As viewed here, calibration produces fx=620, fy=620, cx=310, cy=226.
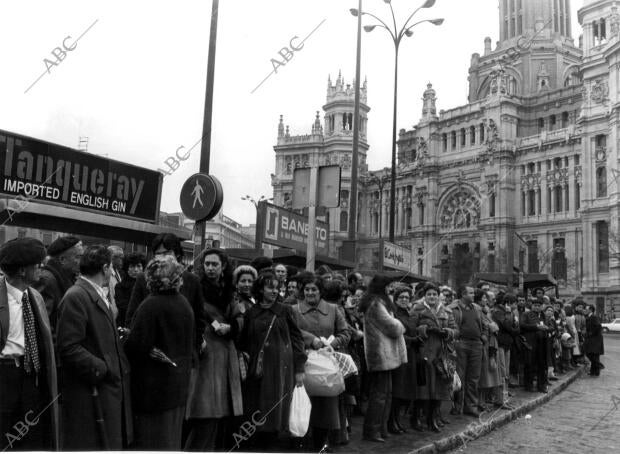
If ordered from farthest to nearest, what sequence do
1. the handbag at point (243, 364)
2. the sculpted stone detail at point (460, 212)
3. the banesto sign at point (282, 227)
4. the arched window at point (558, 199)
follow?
the sculpted stone detail at point (460, 212) → the arched window at point (558, 199) → the banesto sign at point (282, 227) → the handbag at point (243, 364)

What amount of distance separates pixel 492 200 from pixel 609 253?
16.8m

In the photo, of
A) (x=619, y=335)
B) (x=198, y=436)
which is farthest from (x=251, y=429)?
(x=619, y=335)

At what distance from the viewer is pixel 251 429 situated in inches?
225

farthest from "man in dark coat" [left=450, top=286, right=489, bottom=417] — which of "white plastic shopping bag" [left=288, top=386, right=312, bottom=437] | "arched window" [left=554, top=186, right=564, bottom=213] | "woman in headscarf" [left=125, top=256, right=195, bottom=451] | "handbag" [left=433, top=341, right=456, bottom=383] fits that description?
"arched window" [left=554, top=186, right=564, bottom=213]

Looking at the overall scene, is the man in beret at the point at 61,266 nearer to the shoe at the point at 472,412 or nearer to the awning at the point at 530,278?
the shoe at the point at 472,412

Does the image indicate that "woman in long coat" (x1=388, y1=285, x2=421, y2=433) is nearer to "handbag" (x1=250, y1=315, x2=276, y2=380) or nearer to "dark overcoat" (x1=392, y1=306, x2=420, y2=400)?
"dark overcoat" (x1=392, y1=306, x2=420, y2=400)

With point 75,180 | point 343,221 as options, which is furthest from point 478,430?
point 343,221

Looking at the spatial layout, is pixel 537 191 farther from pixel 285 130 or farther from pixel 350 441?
pixel 350 441

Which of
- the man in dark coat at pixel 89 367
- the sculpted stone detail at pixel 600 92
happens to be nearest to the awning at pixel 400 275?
the man in dark coat at pixel 89 367

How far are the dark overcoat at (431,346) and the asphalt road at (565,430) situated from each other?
74 centimetres

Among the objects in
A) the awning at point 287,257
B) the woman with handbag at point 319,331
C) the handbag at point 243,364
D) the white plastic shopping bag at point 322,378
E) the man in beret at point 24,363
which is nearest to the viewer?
the man in beret at point 24,363

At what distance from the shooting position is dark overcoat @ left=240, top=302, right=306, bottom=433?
18.5 ft

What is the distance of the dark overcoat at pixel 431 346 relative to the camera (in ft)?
26.2

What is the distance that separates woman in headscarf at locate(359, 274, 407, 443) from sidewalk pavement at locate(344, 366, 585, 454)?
0.23 m
